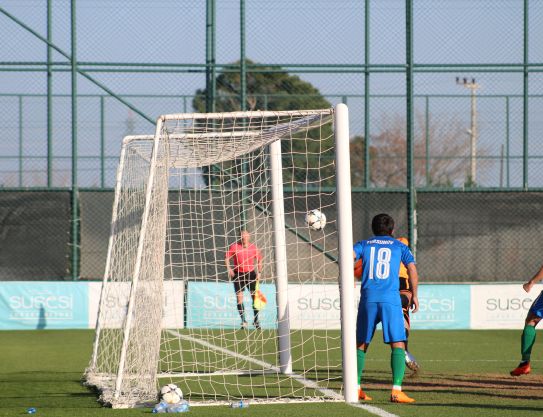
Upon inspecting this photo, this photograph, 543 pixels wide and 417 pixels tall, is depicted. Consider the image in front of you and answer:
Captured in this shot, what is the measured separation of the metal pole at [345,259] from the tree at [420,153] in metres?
13.8

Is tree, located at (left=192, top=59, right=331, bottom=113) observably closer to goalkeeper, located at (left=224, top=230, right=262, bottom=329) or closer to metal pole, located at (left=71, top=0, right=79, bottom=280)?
metal pole, located at (left=71, top=0, right=79, bottom=280)

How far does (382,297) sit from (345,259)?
0.51 m

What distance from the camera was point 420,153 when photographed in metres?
33.4

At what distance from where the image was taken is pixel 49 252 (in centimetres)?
2167

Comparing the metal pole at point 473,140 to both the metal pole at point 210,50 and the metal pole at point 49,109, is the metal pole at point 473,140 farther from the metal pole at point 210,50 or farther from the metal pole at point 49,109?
the metal pole at point 49,109

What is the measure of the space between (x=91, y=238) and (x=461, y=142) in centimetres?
1197

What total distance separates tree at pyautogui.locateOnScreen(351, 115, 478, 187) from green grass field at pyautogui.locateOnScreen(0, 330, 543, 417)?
7.43m

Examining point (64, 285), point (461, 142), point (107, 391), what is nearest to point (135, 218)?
point (107, 391)

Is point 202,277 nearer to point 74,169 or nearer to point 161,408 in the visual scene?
point 161,408

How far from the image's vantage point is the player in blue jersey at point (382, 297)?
10008 mm

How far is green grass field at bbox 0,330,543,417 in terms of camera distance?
30.6 feet

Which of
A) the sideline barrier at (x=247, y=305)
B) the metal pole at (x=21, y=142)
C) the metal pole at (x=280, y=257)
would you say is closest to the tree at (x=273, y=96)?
the metal pole at (x=21, y=142)

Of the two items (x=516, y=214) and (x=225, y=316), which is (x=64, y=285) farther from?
(x=516, y=214)

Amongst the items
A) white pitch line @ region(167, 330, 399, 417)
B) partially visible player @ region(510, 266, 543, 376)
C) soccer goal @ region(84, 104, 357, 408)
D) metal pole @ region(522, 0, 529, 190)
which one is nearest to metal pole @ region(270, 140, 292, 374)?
soccer goal @ region(84, 104, 357, 408)
